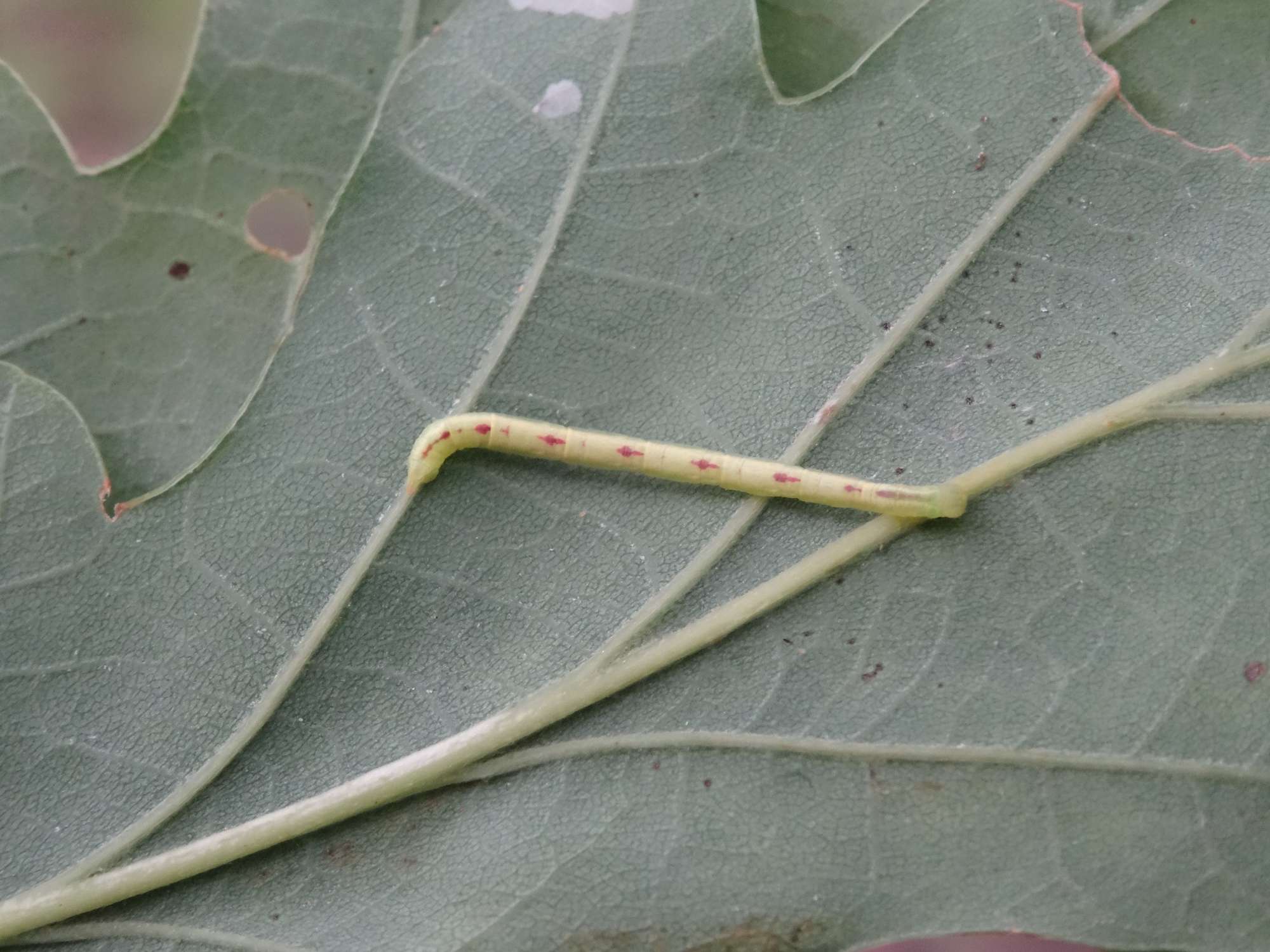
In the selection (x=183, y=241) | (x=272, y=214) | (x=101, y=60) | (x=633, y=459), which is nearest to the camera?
(x=633, y=459)

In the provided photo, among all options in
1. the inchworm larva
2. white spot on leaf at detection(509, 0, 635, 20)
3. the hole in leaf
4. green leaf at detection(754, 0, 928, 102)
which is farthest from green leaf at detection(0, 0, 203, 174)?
the inchworm larva

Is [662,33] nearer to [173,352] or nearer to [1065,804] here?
[173,352]

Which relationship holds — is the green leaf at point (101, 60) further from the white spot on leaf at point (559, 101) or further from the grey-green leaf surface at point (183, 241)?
the white spot on leaf at point (559, 101)

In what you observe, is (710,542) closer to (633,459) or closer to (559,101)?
(633,459)

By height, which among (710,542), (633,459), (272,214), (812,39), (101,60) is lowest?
(710,542)

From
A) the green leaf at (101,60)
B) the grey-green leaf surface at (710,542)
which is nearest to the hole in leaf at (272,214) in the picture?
the grey-green leaf surface at (710,542)

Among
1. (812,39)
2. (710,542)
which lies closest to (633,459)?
(710,542)
